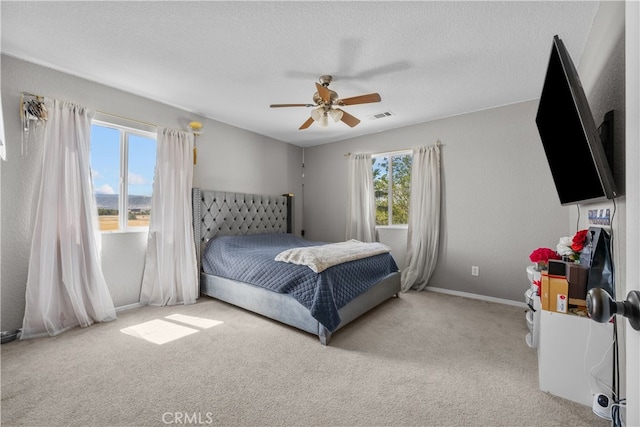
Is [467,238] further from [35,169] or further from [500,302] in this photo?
[35,169]

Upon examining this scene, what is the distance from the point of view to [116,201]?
10.1 ft

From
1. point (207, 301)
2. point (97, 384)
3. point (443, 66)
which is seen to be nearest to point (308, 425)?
point (97, 384)

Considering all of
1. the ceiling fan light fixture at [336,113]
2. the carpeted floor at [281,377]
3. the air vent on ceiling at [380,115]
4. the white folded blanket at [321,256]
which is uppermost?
the air vent on ceiling at [380,115]

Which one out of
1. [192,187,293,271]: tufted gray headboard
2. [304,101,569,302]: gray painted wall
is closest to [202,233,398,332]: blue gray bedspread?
[192,187,293,271]: tufted gray headboard

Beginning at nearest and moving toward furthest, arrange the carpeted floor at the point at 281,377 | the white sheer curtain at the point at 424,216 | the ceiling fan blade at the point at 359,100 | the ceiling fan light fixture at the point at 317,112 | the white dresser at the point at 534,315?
1. the carpeted floor at the point at 281,377
2. the white dresser at the point at 534,315
3. the ceiling fan blade at the point at 359,100
4. the ceiling fan light fixture at the point at 317,112
5. the white sheer curtain at the point at 424,216

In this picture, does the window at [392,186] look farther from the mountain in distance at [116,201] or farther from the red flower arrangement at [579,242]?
the mountain in distance at [116,201]

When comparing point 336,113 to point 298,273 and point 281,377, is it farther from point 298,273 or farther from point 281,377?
point 281,377

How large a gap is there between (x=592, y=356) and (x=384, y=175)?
3.34 metres

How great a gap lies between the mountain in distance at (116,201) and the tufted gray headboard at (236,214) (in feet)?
1.74

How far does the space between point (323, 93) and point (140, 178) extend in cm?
245

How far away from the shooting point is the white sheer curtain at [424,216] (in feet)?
12.6

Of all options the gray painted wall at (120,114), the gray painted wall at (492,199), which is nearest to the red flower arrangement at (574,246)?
the gray painted wall at (492,199)

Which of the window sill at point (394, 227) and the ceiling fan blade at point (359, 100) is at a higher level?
the ceiling fan blade at point (359, 100)

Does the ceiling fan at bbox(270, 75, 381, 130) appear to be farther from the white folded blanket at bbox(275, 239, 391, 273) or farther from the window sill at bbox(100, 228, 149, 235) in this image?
the window sill at bbox(100, 228, 149, 235)
